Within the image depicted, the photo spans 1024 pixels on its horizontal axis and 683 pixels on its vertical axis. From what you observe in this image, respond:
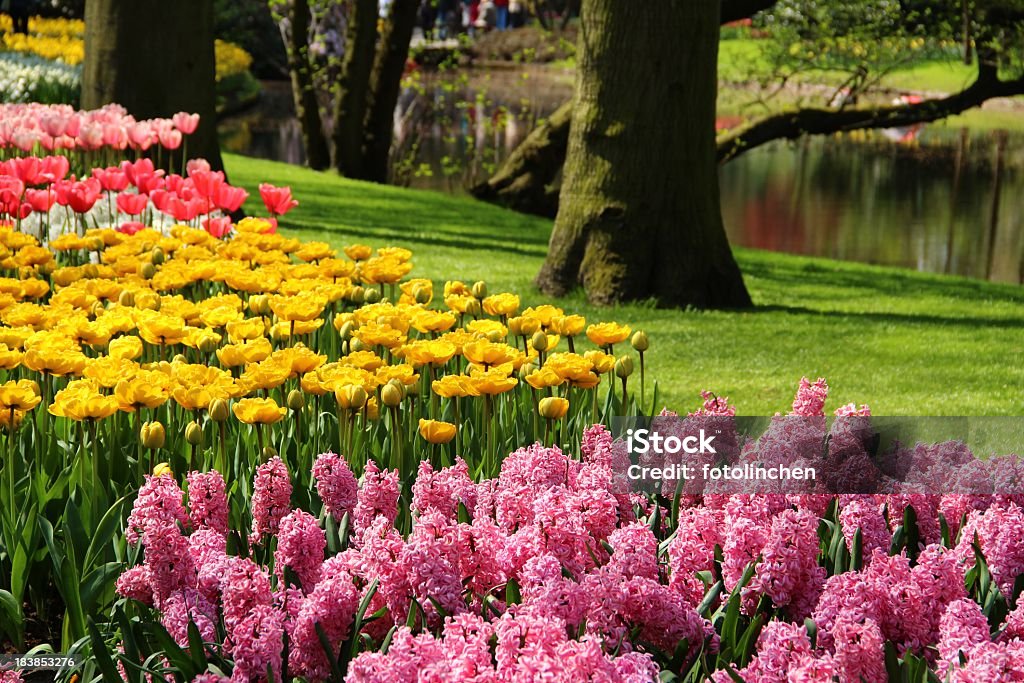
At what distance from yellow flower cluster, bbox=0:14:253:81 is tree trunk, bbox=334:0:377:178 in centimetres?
197

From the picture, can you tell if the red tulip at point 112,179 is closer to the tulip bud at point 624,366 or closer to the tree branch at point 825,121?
the tulip bud at point 624,366

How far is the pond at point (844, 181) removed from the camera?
1566 centimetres

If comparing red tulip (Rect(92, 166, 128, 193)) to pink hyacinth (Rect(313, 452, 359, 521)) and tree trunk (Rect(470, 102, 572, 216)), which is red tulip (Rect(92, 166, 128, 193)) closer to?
pink hyacinth (Rect(313, 452, 359, 521))

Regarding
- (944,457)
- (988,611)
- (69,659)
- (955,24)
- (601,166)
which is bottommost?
(69,659)

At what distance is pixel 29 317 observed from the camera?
12.4 ft

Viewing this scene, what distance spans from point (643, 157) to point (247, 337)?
4.58 metres

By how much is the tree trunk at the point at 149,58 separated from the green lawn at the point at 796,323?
1674 mm

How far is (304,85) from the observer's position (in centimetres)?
1773

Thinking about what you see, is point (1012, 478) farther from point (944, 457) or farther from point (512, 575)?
point (512, 575)

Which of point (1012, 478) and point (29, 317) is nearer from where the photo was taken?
point (1012, 478)

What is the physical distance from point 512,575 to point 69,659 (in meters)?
0.85

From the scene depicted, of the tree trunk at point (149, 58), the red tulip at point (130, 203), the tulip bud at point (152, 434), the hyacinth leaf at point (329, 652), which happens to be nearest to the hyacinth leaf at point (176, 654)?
the hyacinth leaf at point (329, 652)

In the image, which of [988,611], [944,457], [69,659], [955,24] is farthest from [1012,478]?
[955,24]

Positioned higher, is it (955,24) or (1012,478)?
(955,24)
